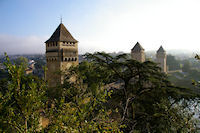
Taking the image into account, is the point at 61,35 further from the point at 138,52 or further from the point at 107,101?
the point at 107,101

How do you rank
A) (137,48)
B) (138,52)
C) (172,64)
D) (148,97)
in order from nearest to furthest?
(148,97) < (138,52) < (137,48) < (172,64)

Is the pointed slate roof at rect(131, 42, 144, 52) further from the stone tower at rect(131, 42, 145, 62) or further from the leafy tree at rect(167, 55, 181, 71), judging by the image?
the leafy tree at rect(167, 55, 181, 71)

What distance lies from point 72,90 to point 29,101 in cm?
571

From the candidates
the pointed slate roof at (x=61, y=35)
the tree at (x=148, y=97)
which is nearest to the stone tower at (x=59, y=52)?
the pointed slate roof at (x=61, y=35)

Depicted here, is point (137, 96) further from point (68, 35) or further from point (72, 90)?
point (68, 35)

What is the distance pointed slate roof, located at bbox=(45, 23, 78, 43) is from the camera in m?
14.4

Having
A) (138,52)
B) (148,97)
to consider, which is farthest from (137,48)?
(148,97)

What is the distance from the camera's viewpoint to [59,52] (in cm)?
1398

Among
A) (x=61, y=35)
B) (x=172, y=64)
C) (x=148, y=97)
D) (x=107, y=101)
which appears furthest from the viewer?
(x=172, y=64)

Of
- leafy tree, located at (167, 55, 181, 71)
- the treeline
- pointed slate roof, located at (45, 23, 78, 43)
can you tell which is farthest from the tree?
leafy tree, located at (167, 55, 181, 71)

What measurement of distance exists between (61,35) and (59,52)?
1.94 metres

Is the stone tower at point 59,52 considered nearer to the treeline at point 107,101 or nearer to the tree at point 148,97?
the treeline at point 107,101

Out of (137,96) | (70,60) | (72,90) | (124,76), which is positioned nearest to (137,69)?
(124,76)

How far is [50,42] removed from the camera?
574 inches
